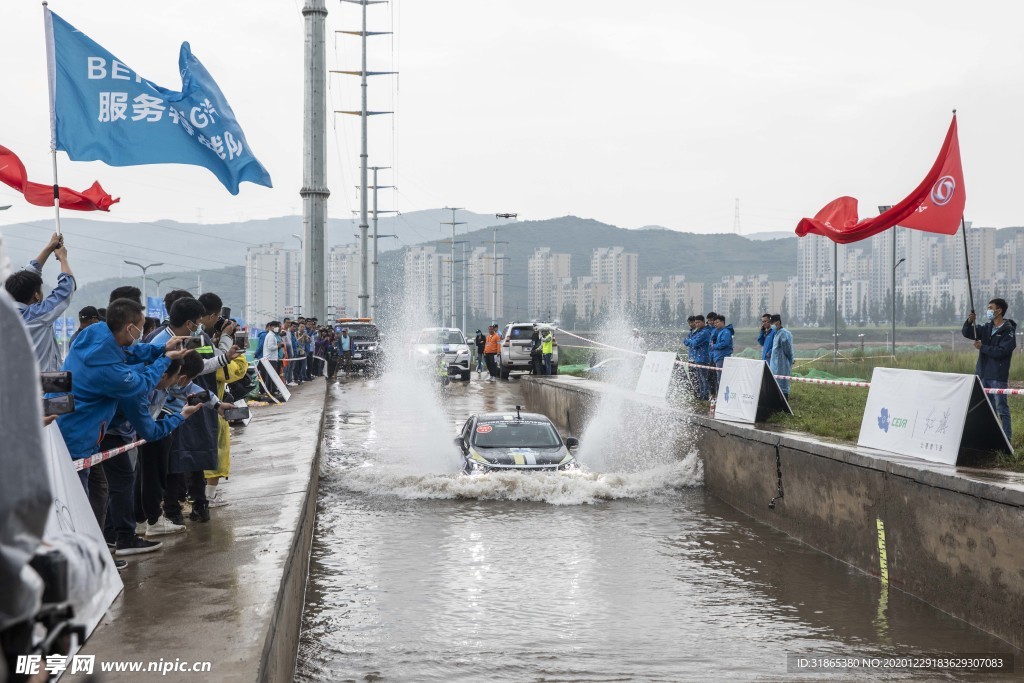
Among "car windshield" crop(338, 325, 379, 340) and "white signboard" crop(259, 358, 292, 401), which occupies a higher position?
"car windshield" crop(338, 325, 379, 340)

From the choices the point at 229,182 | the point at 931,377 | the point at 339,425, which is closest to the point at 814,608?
the point at 931,377

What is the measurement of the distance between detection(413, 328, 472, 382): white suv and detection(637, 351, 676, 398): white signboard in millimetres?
16899

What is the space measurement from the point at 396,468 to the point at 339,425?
7447 millimetres

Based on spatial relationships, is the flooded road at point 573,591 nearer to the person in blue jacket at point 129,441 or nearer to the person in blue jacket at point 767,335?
the person in blue jacket at point 129,441

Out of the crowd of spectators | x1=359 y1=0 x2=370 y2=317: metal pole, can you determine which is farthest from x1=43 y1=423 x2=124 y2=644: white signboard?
x1=359 y1=0 x2=370 y2=317: metal pole

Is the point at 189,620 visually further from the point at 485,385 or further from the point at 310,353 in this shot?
the point at 485,385

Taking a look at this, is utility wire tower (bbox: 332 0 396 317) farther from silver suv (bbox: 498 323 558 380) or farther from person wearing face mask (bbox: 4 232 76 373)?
person wearing face mask (bbox: 4 232 76 373)

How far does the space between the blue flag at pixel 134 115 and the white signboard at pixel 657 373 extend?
11.9 meters

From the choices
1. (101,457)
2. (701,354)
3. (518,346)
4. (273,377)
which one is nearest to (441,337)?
(518,346)

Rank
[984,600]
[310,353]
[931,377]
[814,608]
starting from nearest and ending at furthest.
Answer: [984,600] < [814,608] < [931,377] < [310,353]

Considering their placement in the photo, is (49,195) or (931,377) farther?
(49,195)

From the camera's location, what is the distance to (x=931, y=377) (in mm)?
11047

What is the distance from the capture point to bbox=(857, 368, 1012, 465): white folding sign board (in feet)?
34.0

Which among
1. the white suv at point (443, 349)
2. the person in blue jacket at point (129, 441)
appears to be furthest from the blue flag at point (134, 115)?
the white suv at point (443, 349)
